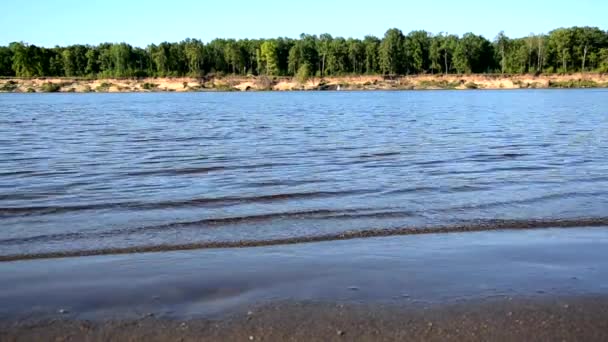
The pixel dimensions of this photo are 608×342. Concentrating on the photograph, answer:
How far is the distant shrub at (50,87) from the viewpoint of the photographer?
15138 centimetres

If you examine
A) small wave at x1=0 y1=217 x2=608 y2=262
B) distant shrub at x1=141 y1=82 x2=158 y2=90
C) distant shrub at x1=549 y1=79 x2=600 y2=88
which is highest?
distant shrub at x1=141 y1=82 x2=158 y2=90

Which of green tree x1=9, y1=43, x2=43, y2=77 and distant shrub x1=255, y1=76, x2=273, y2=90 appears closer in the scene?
distant shrub x1=255, y1=76, x2=273, y2=90

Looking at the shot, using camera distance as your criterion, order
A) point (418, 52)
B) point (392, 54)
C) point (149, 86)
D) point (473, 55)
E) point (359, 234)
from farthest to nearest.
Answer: point (418, 52) < point (392, 54) < point (473, 55) < point (149, 86) < point (359, 234)

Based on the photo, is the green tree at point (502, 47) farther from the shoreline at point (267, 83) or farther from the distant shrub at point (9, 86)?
the distant shrub at point (9, 86)

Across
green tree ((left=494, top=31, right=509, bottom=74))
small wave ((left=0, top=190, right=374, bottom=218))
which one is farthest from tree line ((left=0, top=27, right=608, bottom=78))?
small wave ((left=0, top=190, right=374, bottom=218))

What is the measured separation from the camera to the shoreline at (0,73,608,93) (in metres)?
142

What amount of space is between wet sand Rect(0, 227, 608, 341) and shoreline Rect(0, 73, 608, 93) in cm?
13758

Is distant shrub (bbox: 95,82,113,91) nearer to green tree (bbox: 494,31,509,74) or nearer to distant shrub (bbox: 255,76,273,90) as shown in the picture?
distant shrub (bbox: 255,76,273,90)

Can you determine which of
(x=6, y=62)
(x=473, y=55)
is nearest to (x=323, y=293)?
(x=473, y=55)

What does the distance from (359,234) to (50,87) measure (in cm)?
15671

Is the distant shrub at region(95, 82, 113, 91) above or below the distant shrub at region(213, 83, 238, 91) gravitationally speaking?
above

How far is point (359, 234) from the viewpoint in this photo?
9508mm

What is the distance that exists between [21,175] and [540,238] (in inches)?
498

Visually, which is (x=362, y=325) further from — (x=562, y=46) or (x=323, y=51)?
(x=323, y=51)
